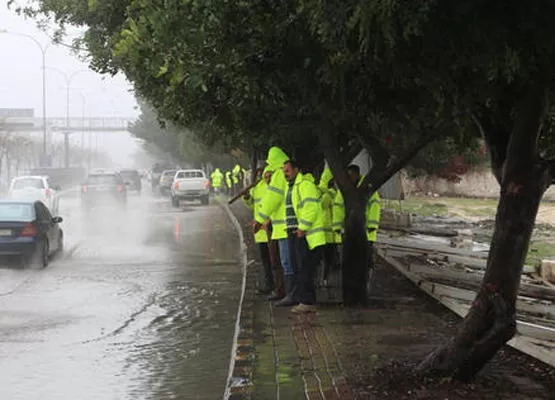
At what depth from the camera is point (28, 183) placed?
31.2m

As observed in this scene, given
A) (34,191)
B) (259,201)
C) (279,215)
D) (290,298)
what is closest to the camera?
(290,298)

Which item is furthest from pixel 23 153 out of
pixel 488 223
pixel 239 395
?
pixel 239 395

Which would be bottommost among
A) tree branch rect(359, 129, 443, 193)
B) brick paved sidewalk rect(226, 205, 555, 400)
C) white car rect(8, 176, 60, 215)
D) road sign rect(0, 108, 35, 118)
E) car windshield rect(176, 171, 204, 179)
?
brick paved sidewalk rect(226, 205, 555, 400)

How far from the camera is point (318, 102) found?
363 inches

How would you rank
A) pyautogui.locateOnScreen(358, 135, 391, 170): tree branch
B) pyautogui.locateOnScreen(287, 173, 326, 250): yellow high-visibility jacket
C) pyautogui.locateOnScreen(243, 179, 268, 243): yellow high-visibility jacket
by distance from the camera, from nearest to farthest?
1. pyautogui.locateOnScreen(287, 173, 326, 250): yellow high-visibility jacket
2. pyautogui.locateOnScreen(358, 135, 391, 170): tree branch
3. pyautogui.locateOnScreen(243, 179, 268, 243): yellow high-visibility jacket

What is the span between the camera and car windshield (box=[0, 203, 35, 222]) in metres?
16.6

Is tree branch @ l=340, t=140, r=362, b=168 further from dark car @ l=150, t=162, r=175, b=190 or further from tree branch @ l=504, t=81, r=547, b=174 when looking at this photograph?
dark car @ l=150, t=162, r=175, b=190

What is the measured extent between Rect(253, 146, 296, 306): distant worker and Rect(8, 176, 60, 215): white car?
19341 mm

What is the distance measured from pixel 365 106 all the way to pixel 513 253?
2.59m

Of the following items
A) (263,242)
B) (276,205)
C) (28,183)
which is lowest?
(263,242)

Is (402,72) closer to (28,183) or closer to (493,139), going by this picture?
(493,139)

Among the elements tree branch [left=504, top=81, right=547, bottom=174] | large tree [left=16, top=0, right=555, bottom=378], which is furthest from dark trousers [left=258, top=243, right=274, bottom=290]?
tree branch [left=504, top=81, right=547, bottom=174]

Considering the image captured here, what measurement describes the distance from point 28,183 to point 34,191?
4.81 ft

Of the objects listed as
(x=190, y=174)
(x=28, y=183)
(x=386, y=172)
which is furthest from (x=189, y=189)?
(x=386, y=172)
